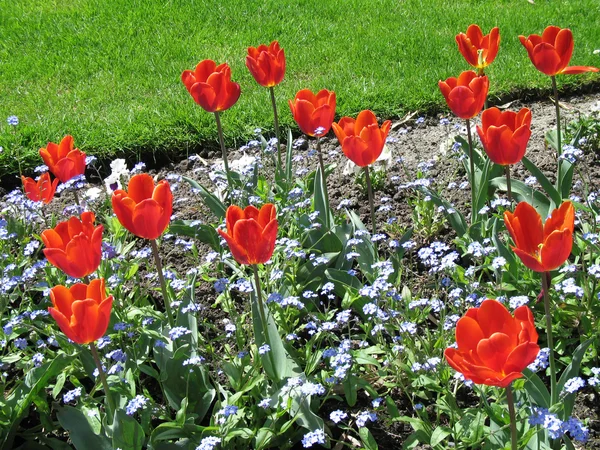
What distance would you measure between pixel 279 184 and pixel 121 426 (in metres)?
1.34

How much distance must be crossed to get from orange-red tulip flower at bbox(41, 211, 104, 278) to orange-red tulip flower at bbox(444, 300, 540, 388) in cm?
97

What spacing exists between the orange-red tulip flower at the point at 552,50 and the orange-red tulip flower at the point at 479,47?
221 millimetres

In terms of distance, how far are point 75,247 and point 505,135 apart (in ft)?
4.24

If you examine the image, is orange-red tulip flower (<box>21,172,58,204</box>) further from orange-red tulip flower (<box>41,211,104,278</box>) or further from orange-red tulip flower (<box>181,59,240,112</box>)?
orange-red tulip flower (<box>41,211,104,278</box>)

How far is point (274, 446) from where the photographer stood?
2.14m

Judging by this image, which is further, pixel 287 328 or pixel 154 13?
pixel 154 13

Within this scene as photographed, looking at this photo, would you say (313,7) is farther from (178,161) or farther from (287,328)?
(287,328)

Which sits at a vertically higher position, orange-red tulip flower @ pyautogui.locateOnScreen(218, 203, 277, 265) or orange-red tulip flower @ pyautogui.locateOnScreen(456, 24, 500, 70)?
orange-red tulip flower @ pyautogui.locateOnScreen(218, 203, 277, 265)

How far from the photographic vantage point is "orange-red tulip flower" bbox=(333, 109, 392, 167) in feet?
7.84

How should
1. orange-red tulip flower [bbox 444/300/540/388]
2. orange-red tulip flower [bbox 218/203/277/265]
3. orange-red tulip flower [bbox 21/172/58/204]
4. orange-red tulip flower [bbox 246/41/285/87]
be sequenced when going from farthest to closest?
orange-red tulip flower [bbox 246/41/285/87], orange-red tulip flower [bbox 21/172/58/204], orange-red tulip flower [bbox 218/203/277/265], orange-red tulip flower [bbox 444/300/540/388]

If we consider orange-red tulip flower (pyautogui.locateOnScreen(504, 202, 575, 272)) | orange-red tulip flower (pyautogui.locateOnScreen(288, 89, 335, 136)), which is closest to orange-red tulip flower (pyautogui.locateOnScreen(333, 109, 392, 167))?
orange-red tulip flower (pyautogui.locateOnScreen(288, 89, 335, 136))

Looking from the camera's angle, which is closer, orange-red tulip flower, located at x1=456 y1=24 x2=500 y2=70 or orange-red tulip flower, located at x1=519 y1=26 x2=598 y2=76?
orange-red tulip flower, located at x1=519 y1=26 x2=598 y2=76

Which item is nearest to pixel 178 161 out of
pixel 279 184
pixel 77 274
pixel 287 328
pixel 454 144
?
pixel 279 184

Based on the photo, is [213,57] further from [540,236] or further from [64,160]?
[540,236]
